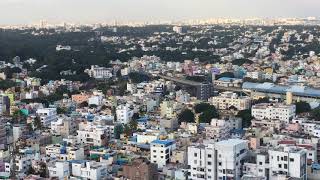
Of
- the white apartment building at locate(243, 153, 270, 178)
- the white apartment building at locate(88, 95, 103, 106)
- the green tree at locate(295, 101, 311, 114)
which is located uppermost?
the white apartment building at locate(243, 153, 270, 178)

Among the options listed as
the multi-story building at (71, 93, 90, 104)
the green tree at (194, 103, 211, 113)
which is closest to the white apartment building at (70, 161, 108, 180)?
the green tree at (194, 103, 211, 113)

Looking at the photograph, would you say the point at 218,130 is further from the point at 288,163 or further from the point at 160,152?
the point at 288,163

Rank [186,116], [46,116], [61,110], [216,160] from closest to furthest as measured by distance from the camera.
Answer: [216,160] → [46,116] → [186,116] → [61,110]

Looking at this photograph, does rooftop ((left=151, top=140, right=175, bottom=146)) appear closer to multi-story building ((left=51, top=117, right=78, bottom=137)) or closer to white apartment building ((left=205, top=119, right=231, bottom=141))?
white apartment building ((left=205, top=119, right=231, bottom=141))

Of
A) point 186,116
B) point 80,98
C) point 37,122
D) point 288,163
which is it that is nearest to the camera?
point 288,163

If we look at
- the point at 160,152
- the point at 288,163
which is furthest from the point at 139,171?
the point at 288,163

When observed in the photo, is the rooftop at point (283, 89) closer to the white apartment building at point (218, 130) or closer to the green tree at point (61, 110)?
the white apartment building at point (218, 130)
